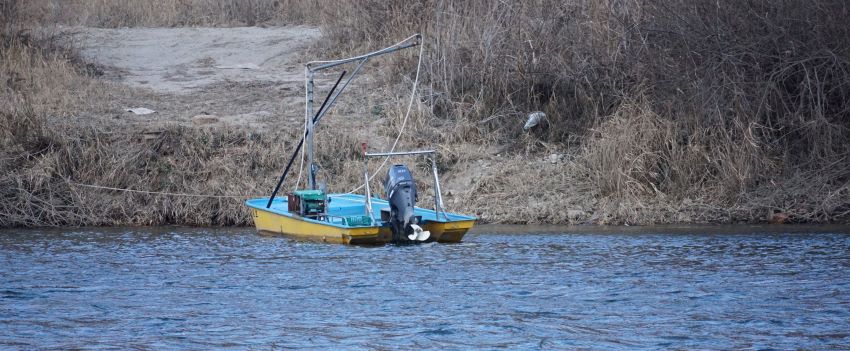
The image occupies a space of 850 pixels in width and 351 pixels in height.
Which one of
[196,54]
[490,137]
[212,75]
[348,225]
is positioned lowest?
[348,225]

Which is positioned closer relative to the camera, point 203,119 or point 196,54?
point 203,119

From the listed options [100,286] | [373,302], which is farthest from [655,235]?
[100,286]

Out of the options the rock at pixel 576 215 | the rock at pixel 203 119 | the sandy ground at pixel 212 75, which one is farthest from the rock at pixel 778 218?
the rock at pixel 203 119

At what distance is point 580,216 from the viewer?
18797 millimetres

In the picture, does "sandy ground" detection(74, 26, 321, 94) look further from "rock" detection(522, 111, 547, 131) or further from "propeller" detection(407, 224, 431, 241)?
"propeller" detection(407, 224, 431, 241)

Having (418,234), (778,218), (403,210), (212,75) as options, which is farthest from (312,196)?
(212,75)

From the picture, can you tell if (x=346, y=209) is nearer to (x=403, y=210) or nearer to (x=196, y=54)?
(x=403, y=210)

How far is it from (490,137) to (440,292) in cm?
906

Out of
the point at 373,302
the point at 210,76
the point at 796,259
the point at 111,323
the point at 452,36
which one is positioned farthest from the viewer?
the point at 210,76

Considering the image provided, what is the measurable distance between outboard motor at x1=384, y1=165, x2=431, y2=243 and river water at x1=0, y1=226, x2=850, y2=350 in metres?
0.21

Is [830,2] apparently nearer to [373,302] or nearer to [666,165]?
[666,165]

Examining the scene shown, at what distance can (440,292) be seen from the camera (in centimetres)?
1246

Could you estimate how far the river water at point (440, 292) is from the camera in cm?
1032

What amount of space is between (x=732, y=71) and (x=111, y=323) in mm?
11471
